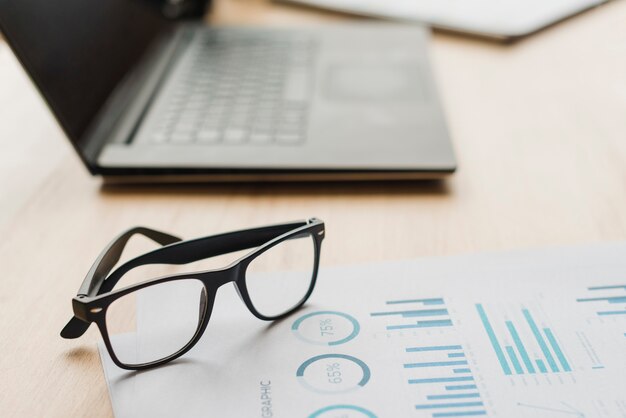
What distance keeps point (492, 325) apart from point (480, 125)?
1.11ft

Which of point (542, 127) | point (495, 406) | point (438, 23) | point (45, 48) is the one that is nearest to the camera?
point (495, 406)

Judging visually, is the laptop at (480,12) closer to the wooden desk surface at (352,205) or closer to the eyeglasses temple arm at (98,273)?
the wooden desk surface at (352,205)

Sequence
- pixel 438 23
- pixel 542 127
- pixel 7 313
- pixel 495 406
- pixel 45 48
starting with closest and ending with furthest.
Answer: pixel 495 406 → pixel 7 313 → pixel 45 48 → pixel 542 127 → pixel 438 23

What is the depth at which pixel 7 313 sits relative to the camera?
0.53 meters

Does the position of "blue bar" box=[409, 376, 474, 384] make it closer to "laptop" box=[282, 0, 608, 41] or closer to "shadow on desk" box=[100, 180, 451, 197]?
"shadow on desk" box=[100, 180, 451, 197]

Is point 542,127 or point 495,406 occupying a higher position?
point 542,127

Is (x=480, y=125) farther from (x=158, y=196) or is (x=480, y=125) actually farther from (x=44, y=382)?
(x=44, y=382)

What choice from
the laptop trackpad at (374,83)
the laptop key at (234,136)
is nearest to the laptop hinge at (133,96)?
the laptop key at (234,136)

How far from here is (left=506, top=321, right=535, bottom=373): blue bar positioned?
454mm

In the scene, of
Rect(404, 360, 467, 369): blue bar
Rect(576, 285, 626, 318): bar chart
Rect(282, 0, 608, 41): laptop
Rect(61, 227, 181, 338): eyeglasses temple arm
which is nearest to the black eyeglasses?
Rect(61, 227, 181, 338): eyeglasses temple arm

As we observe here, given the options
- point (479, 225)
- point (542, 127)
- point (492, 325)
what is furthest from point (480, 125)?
point (492, 325)

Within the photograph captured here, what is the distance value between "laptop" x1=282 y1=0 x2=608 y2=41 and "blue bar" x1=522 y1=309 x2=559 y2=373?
566 mm

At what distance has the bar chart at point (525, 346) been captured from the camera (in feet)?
1.49

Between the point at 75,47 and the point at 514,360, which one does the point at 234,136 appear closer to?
the point at 75,47
